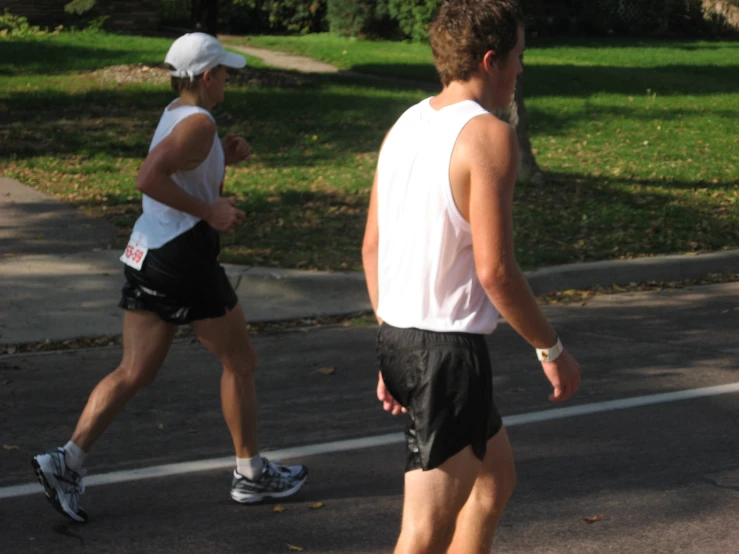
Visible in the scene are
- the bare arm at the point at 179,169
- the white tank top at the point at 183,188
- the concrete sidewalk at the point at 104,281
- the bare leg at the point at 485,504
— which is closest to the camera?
the bare leg at the point at 485,504

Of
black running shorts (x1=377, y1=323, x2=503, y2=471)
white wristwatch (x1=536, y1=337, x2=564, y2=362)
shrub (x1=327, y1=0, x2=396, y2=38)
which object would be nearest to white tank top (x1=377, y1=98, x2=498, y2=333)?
black running shorts (x1=377, y1=323, x2=503, y2=471)

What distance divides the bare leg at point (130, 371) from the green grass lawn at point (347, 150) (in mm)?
4435

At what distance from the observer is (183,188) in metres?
4.37

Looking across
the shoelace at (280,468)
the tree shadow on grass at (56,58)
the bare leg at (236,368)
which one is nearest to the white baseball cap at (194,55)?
the bare leg at (236,368)

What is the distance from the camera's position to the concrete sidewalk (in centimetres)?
769

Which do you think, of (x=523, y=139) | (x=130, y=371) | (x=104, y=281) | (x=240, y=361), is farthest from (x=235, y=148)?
(x=523, y=139)

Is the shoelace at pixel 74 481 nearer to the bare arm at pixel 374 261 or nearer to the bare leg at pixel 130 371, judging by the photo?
the bare leg at pixel 130 371

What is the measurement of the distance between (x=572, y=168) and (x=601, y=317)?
5.37 meters

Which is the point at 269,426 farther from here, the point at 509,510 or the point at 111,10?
the point at 111,10

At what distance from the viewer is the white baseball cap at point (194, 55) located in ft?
14.2

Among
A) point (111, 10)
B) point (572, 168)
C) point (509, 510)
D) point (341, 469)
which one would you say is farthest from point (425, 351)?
point (111, 10)

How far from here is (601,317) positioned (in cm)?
796

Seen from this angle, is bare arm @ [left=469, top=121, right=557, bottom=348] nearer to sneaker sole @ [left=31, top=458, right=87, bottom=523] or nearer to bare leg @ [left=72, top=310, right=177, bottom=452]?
bare leg @ [left=72, top=310, right=177, bottom=452]

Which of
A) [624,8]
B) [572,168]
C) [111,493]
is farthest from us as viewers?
[624,8]
